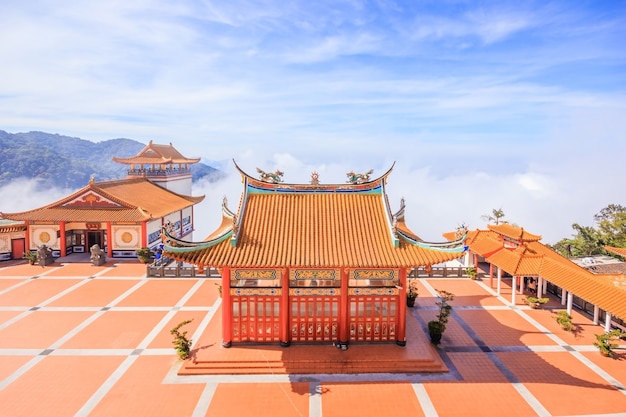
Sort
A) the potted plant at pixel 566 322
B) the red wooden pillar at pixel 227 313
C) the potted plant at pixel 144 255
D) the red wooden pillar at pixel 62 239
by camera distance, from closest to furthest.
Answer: the red wooden pillar at pixel 227 313, the potted plant at pixel 566 322, the potted plant at pixel 144 255, the red wooden pillar at pixel 62 239

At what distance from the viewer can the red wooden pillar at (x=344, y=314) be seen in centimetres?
1537

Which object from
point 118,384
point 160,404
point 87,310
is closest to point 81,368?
point 118,384

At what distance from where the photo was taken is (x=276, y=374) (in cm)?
1434

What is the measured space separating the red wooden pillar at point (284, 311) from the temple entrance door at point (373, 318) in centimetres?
256

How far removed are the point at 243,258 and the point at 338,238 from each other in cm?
386

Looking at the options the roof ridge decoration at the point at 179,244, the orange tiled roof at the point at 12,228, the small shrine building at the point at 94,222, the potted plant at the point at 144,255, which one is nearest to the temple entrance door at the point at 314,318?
the roof ridge decoration at the point at 179,244

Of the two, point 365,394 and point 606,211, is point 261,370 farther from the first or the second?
point 606,211

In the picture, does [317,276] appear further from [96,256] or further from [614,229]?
[614,229]

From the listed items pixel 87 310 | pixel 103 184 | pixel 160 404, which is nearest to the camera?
pixel 160 404

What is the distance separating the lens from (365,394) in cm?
1332

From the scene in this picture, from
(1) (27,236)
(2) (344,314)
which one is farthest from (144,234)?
(2) (344,314)

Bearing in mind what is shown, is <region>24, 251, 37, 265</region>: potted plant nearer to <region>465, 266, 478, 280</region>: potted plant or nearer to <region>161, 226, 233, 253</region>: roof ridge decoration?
<region>161, 226, 233, 253</region>: roof ridge decoration

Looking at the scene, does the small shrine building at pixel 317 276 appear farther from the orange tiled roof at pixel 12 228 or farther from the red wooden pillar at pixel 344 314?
the orange tiled roof at pixel 12 228

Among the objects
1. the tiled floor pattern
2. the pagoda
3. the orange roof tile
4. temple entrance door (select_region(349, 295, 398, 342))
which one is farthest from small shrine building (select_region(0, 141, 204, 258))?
the orange roof tile
